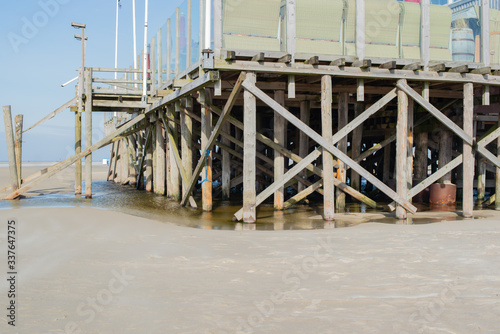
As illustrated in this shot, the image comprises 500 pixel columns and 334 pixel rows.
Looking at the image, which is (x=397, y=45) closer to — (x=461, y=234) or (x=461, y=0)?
(x=461, y=234)

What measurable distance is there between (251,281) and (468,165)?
24.1 feet

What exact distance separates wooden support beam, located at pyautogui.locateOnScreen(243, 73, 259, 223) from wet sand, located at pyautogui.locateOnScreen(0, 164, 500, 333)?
1.65 meters

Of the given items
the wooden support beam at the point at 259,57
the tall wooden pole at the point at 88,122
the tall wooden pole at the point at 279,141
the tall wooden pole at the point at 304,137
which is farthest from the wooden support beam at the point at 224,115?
the tall wooden pole at the point at 88,122

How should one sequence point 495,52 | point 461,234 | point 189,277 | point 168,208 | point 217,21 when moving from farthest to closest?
point 168,208
point 495,52
point 217,21
point 461,234
point 189,277

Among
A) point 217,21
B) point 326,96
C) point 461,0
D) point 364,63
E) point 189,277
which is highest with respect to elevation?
point 461,0

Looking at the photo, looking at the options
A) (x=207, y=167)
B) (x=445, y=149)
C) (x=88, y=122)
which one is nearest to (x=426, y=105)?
(x=445, y=149)

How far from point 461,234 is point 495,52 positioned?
20.4ft

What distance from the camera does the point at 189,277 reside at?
4.56m

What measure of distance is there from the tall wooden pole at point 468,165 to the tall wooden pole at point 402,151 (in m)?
1.41

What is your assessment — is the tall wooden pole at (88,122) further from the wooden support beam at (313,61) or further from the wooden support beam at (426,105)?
the wooden support beam at (426,105)

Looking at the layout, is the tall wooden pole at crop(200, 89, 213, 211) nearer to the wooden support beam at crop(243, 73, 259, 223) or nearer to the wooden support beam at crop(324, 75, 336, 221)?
the wooden support beam at crop(243, 73, 259, 223)

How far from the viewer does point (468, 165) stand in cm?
993

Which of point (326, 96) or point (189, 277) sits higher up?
point (326, 96)

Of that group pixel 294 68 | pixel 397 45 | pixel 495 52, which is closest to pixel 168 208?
pixel 294 68
